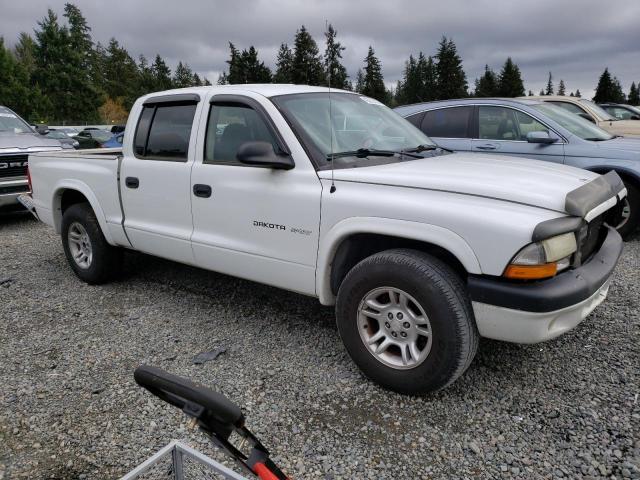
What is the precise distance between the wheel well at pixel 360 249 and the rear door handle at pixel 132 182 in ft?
6.68

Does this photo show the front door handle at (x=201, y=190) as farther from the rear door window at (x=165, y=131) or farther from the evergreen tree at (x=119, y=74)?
the evergreen tree at (x=119, y=74)

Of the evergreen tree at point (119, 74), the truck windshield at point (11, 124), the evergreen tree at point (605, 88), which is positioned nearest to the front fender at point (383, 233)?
the truck windshield at point (11, 124)

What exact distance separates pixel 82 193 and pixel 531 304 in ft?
13.5

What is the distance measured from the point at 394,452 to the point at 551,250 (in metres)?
1.25

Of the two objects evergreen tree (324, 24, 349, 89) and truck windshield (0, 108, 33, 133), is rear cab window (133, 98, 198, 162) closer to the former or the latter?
evergreen tree (324, 24, 349, 89)

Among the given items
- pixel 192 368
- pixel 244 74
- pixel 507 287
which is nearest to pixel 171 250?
pixel 192 368

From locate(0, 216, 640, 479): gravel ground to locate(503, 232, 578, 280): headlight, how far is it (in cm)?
84

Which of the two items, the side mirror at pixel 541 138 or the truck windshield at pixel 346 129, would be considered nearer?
the truck windshield at pixel 346 129

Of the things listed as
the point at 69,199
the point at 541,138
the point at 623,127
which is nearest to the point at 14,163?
the point at 69,199

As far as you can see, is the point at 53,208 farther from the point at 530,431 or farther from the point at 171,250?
the point at 530,431

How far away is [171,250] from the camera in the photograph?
405 centimetres

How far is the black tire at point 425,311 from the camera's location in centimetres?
258

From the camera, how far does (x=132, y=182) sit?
4.24 meters

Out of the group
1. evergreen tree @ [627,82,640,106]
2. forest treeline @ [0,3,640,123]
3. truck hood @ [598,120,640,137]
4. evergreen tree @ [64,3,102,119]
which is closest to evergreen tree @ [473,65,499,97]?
forest treeline @ [0,3,640,123]
